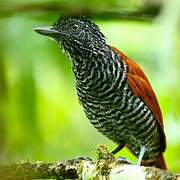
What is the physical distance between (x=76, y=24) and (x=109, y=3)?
2.51 ft

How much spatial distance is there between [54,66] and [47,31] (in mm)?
251

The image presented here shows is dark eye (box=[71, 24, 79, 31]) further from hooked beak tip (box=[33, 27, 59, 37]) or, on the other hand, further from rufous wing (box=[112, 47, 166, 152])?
rufous wing (box=[112, 47, 166, 152])

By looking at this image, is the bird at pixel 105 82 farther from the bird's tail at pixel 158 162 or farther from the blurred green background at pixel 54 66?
the bird's tail at pixel 158 162

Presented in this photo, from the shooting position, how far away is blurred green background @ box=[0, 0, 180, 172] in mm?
2340

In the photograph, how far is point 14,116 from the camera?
12.8 feet

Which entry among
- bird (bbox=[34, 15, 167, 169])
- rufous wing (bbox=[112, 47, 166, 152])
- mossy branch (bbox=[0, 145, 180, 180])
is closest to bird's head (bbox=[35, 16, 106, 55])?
bird (bbox=[34, 15, 167, 169])

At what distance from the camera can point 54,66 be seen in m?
4.05

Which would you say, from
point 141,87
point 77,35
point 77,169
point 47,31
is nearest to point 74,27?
point 77,35

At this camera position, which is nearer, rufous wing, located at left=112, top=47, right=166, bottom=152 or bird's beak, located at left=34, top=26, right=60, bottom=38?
bird's beak, located at left=34, top=26, right=60, bottom=38

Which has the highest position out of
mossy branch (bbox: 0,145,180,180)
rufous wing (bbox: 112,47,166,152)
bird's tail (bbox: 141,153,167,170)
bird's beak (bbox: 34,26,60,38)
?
bird's beak (bbox: 34,26,60,38)

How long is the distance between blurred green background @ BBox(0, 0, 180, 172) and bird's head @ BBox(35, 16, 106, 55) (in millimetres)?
91

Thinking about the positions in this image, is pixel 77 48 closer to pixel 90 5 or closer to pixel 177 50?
pixel 90 5

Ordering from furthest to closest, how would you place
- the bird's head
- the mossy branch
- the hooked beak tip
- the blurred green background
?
the bird's head
the hooked beak tip
the mossy branch
the blurred green background

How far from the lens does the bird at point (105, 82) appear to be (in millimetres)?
4316
